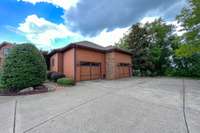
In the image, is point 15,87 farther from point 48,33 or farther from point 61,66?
point 48,33

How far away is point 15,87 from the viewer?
893 centimetres

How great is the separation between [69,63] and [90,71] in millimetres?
2718

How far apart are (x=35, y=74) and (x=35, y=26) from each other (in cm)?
992

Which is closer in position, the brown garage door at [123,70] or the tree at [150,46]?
the brown garage door at [123,70]

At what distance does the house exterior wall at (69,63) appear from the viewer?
1420 cm

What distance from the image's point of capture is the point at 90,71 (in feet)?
51.3

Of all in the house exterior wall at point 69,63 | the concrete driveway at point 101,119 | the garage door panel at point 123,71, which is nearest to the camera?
the concrete driveway at point 101,119

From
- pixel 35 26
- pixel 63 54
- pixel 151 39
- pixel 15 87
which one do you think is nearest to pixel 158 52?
pixel 151 39

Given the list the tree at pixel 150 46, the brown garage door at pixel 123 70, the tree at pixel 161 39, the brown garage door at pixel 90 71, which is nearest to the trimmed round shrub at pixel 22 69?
the brown garage door at pixel 90 71

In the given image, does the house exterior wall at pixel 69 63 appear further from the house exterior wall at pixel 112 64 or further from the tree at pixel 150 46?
the tree at pixel 150 46

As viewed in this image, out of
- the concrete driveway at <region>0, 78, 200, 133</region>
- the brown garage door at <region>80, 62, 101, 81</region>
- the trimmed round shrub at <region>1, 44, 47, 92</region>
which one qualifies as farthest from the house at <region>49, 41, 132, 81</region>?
the concrete driveway at <region>0, 78, 200, 133</region>

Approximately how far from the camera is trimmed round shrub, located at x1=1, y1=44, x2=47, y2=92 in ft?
28.9

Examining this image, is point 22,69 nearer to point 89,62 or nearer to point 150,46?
point 89,62

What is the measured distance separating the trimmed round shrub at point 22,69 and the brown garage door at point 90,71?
17.4 ft
